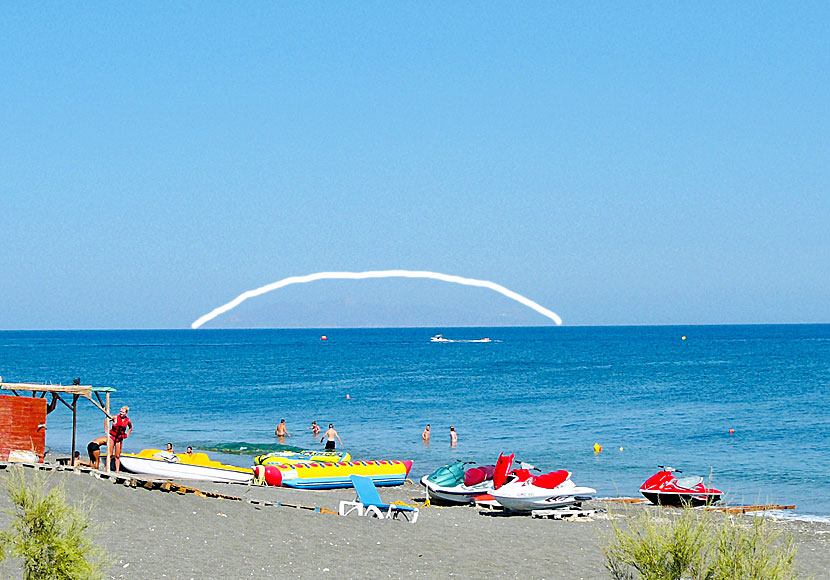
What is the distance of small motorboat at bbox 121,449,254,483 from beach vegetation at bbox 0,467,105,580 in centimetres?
1711

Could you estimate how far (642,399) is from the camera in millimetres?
66750

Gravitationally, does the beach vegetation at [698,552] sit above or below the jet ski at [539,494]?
above

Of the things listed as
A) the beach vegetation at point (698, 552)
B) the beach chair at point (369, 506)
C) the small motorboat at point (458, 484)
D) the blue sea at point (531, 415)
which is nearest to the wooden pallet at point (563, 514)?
the small motorboat at point (458, 484)

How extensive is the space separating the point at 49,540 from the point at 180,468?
17.8m

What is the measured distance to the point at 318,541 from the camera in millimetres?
17359

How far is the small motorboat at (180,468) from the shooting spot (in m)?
26.8

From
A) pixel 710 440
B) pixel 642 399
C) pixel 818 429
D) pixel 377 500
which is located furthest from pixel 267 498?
pixel 642 399

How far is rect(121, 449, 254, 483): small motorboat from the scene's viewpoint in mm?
26844

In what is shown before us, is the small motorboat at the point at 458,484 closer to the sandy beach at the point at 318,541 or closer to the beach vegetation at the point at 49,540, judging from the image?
the sandy beach at the point at 318,541

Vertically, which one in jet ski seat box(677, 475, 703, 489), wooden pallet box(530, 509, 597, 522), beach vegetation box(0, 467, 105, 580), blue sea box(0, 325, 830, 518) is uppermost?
beach vegetation box(0, 467, 105, 580)

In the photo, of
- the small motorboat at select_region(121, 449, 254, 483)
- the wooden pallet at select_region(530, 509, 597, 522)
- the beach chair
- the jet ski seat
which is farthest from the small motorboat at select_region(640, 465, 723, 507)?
the small motorboat at select_region(121, 449, 254, 483)

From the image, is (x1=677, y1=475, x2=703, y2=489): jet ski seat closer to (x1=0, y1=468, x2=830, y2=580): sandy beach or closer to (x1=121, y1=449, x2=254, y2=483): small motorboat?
(x1=0, y1=468, x2=830, y2=580): sandy beach

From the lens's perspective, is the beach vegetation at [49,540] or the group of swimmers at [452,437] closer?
the beach vegetation at [49,540]

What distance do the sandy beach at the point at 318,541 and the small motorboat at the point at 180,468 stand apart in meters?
6.30
